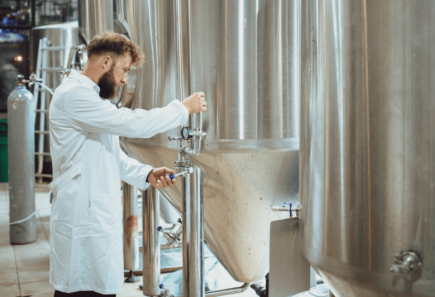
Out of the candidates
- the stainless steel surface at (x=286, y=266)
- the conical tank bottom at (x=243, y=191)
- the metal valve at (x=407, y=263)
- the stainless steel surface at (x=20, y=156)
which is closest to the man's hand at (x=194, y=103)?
the conical tank bottom at (x=243, y=191)

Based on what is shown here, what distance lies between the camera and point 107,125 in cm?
145

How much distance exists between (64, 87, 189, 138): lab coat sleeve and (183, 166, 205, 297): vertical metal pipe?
0.25 meters

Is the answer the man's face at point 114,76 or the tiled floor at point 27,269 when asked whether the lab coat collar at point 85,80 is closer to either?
the man's face at point 114,76

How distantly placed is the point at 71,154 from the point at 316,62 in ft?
2.99

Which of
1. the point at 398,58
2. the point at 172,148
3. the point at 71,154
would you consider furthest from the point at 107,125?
the point at 398,58

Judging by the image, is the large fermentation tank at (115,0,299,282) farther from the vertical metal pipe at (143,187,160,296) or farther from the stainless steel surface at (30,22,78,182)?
the stainless steel surface at (30,22,78,182)

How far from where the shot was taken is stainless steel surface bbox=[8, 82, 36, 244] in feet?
10.9

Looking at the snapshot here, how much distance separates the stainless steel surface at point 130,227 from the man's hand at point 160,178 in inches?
38.1

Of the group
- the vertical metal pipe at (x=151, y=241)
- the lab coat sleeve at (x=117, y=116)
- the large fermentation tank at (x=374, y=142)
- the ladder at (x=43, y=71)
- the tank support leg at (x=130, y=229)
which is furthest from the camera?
the ladder at (x=43, y=71)

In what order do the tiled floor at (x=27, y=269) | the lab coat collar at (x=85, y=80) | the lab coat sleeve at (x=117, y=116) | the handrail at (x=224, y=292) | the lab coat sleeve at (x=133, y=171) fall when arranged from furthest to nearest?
the tiled floor at (x=27, y=269)
the handrail at (x=224, y=292)
the lab coat sleeve at (x=133, y=171)
the lab coat collar at (x=85, y=80)
the lab coat sleeve at (x=117, y=116)

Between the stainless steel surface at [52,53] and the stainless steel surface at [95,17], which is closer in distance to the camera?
the stainless steel surface at [95,17]

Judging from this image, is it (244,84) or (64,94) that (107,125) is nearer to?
(64,94)

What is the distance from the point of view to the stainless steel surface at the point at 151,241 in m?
2.33

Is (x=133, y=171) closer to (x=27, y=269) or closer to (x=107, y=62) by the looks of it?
(x=107, y=62)
